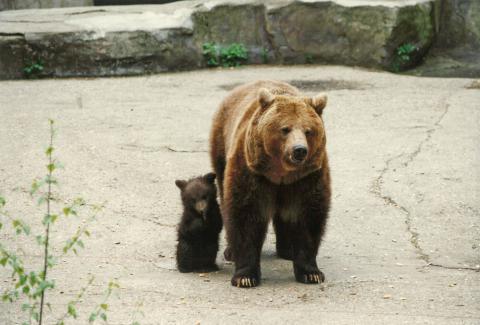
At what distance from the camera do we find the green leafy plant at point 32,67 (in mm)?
10719

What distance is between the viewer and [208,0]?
11.9 metres

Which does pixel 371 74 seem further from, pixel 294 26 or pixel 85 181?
pixel 85 181

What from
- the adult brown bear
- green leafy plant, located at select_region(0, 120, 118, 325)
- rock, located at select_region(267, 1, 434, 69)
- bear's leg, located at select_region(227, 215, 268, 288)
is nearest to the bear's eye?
the adult brown bear

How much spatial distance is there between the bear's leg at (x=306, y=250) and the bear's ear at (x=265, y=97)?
0.74m

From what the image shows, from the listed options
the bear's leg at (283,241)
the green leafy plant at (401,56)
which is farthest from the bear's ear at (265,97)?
the green leafy plant at (401,56)

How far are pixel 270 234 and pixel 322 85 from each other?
403 centimetres

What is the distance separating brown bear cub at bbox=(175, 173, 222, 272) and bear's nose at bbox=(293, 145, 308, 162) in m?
0.96

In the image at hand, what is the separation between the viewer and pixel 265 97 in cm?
513

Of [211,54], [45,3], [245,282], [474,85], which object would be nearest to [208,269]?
[245,282]

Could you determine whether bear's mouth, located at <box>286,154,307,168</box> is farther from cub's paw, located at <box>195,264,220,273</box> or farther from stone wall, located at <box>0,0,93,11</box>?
stone wall, located at <box>0,0,93,11</box>

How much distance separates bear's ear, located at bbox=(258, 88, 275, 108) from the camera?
5.12 meters

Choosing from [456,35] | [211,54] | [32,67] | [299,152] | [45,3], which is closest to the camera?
[299,152]

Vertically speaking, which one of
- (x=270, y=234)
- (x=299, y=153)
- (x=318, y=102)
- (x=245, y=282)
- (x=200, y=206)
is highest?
(x=318, y=102)

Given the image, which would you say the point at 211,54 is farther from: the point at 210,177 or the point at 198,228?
the point at 198,228
